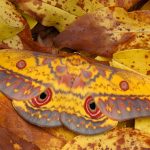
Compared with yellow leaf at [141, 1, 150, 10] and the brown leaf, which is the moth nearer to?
the brown leaf

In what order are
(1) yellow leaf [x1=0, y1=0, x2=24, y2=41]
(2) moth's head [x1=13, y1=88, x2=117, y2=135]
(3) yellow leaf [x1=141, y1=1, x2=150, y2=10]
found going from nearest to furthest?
(2) moth's head [x1=13, y1=88, x2=117, y2=135] → (1) yellow leaf [x1=0, y1=0, x2=24, y2=41] → (3) yellow leaf [x1=141, y1=1, x2=150, y2=10]

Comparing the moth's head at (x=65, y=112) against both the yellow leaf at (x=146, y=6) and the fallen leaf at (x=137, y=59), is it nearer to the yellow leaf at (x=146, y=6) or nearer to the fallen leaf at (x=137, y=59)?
the fallen leaf at (x=137, y=59)

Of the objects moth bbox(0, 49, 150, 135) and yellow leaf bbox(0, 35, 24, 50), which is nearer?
moth bbox(0, 49, 150, 135)

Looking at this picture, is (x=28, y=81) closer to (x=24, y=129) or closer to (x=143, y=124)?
(x=24, y=129)

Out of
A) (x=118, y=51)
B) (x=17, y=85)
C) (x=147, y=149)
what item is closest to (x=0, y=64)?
(x=17, y=85)

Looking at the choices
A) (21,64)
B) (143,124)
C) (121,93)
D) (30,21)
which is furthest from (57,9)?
(143,124)

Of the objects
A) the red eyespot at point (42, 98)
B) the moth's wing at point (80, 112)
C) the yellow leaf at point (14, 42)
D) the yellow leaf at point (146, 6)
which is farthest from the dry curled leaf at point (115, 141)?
the yellow leaf at point (146, 6)

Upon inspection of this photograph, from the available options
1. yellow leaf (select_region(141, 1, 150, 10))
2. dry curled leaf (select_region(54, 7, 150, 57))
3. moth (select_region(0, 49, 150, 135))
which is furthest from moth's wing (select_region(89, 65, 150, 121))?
yellow leaf (select_region(141, 1, 150, 10))
